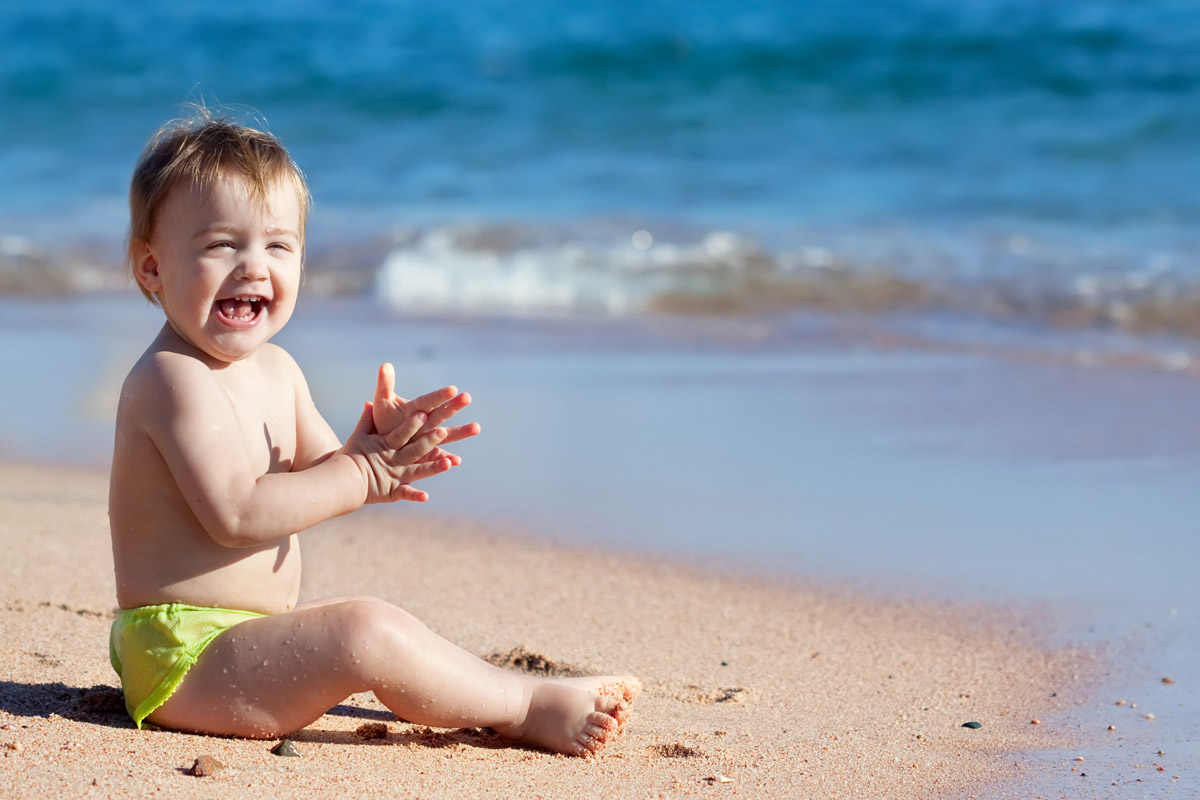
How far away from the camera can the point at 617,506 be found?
3.68m

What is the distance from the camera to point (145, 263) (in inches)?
87.4

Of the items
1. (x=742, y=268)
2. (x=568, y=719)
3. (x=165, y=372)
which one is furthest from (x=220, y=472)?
(x=742, y=268)

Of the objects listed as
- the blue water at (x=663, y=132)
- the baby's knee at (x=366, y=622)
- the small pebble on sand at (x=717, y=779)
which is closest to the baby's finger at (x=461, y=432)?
the baby's knee at (x=366, y=622)

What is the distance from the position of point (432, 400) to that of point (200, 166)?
51 centimetres

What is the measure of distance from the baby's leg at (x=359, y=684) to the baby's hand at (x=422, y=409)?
288 millimetres

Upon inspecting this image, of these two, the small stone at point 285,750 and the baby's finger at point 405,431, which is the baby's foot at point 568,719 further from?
the baby's finger at point 405,431

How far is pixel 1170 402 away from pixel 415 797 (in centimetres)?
363

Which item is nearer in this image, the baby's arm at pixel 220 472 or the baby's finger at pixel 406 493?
the baby's arm at pixel 220 472

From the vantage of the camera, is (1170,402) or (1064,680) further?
(1170,402)

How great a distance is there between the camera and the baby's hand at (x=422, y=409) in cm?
220

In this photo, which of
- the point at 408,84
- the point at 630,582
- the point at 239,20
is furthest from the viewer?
the point at 239,20

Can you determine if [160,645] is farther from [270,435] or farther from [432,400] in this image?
[432,400]

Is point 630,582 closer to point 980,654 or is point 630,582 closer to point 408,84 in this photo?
point 980,654

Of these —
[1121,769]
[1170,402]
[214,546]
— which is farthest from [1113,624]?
[1170,402]
